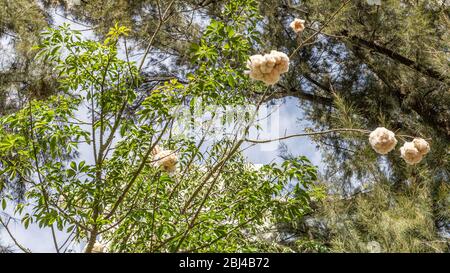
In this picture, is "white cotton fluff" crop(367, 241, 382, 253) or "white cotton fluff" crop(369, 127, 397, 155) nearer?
"white cotton fluff" crop(369, 127, 397, 155)

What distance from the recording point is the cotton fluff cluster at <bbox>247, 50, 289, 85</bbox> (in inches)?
40.7

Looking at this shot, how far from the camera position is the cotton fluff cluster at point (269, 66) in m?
1.03

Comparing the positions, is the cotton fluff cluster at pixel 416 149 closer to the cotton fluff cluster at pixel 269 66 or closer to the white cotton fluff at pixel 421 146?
the white cotton fluff at pixel 421 146

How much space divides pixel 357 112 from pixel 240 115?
0.98 metres

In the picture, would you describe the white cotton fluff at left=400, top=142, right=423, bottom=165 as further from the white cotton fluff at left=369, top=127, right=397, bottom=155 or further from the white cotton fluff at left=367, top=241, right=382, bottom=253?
the white cotton fluff at left=367, top=241, right=382, bottom=253

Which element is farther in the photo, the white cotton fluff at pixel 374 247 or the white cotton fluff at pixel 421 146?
the white cotton fluff at pixel 374 247

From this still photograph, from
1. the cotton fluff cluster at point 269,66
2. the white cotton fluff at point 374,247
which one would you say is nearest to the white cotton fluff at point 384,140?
the cotton fluff cluster at point 269,66

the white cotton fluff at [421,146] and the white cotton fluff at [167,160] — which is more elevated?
the white cotton fluff at [167,160]

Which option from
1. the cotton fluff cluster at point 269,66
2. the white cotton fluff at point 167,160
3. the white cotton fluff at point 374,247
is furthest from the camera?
the white cotton fluff at point 374,247

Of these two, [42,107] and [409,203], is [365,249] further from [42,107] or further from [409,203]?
[42,107]

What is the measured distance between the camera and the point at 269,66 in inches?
40.6

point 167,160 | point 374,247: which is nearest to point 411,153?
point 167,160

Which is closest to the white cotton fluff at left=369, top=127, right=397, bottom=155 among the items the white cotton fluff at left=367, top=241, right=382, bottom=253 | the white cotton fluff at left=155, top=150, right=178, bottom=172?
the white cotton fluff at left=155, top=150, right=178, bottom=172
